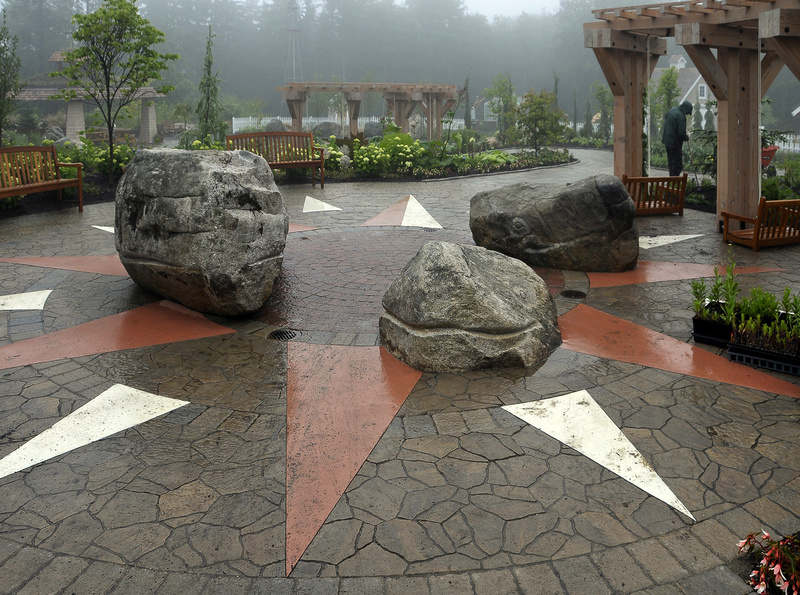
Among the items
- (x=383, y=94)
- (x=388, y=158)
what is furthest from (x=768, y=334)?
(x=383, y=94)

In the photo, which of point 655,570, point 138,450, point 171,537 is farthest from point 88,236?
point 655,570

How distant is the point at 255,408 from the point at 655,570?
8.79 feet

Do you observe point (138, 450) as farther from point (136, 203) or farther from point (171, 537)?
point (136, 203)

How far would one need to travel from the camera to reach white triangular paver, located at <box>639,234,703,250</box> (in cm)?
884

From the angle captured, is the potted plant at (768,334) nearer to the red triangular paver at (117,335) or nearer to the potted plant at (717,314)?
the potted plant at (717,314)

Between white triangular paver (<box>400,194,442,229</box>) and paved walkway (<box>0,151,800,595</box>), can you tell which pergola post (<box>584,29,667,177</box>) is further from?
paved walkway (<box>0,151,800,595</box>)

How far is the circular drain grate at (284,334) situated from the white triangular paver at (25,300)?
2.47 metres

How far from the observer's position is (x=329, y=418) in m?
4.39

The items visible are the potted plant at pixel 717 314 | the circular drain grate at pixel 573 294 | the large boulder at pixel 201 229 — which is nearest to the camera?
the potted plant at pixel 717 314

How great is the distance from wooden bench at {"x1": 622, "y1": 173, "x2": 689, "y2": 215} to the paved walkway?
433 cm

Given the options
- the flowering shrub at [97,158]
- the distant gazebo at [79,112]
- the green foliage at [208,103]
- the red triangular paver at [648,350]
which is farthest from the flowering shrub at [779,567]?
the distant gazebo at [79,112]

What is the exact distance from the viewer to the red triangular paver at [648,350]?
4.82m

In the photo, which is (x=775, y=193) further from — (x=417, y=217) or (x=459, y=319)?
(x=459, y=319)

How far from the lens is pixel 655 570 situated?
3.00 m
